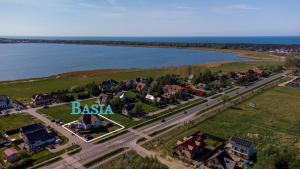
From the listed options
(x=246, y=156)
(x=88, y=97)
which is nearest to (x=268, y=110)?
(x=246, y=156)

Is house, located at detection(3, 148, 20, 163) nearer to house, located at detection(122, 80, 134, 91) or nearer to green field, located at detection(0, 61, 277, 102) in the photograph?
green field, located at detection(0, 61, 277, 102)

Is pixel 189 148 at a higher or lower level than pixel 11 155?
higher

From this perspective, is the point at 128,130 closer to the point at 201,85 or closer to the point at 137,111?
the point at 137,111

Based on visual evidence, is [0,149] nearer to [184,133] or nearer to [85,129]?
[85,129]

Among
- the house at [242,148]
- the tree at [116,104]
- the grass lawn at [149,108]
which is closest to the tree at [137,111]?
the grass lawn at [149,108]

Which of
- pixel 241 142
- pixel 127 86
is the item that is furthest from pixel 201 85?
pixel 241 142

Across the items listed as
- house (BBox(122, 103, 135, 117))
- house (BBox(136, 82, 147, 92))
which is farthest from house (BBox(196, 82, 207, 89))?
house (BBox(122, 103, 135, 117))
